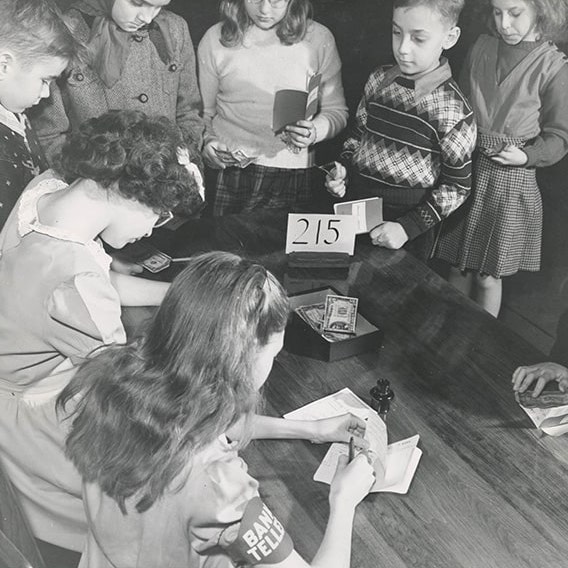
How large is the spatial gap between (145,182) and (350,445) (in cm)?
87

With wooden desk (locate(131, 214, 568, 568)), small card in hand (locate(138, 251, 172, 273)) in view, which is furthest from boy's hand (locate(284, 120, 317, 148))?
small card in hand (locate(138, 251, 172, 273))

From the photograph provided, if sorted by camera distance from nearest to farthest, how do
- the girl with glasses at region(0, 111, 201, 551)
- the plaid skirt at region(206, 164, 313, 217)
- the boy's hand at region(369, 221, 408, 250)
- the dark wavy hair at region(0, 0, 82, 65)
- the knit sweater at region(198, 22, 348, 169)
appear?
the girl with glasses at region(0, 111, 201, 551) < the dark wavy hair at region(0, 0, 82, 65) < the boy's hand at region(369, 221, 408, 250) < the knit sweater at region(198, 22, 348, 169) < the plaid skirt at region(206, 164, 313, 217)

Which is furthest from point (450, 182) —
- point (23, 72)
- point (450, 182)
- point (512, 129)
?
point (23, 72)

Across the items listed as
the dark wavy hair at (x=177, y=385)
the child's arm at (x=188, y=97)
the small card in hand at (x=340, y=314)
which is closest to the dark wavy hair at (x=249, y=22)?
the child's arm at (x=188, y=97)

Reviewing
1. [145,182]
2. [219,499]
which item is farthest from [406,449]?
[145,182]

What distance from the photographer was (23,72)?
2.06 m

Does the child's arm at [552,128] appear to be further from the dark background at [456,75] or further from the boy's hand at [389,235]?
the boy's hand at [389,235]

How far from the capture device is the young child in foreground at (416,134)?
2.68 metres

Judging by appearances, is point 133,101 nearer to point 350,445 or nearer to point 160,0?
point 160,0

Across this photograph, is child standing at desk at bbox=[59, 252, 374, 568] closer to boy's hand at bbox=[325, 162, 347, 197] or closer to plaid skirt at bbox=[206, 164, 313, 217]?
boy's hand at bbox=[325, 162, 347, 197]

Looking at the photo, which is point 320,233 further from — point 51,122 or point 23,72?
point 23,72

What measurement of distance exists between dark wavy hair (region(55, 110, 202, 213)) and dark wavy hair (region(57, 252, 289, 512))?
1.55 feet

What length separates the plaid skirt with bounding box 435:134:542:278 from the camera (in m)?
2.85

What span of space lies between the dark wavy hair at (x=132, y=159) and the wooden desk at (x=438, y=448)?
61cm
